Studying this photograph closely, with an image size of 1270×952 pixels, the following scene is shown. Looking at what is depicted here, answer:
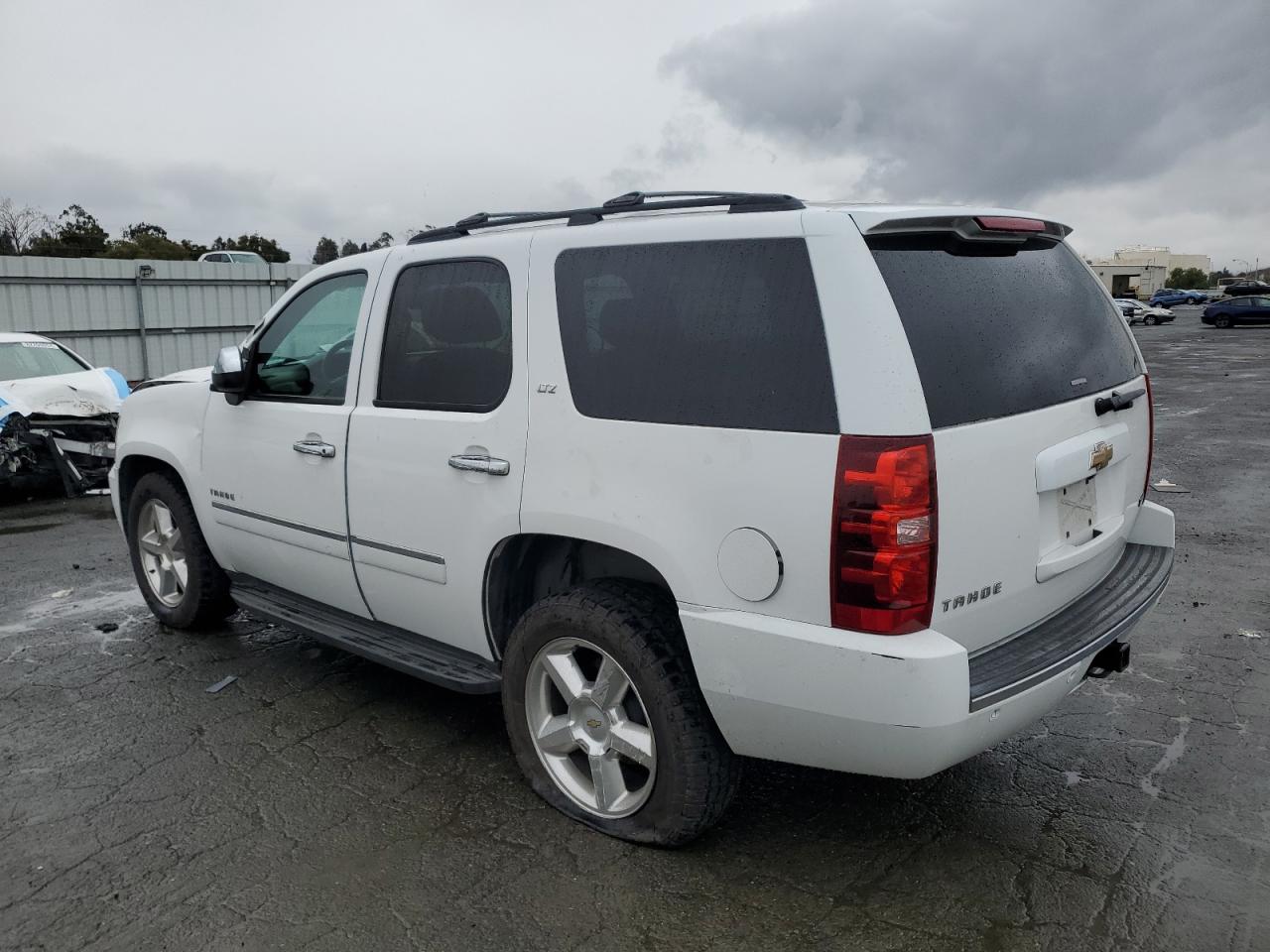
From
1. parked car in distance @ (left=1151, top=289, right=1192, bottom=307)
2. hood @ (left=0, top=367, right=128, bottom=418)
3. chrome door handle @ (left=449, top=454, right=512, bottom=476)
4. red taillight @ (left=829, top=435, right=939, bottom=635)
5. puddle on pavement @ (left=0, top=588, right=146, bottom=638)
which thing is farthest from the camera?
parked car in distance @ (left=1151, top=289, right=1192, bottom=307)

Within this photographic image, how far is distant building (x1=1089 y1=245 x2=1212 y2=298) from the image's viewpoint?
107750 mm

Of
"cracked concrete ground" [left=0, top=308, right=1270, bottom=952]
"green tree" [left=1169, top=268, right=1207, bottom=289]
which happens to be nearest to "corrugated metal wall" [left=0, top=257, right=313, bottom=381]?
"cracked concrete ground" [left=0, top=308, right=1270, bottom=952]

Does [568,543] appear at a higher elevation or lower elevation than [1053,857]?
higher

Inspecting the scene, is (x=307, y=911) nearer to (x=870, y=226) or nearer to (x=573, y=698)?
(x=573, y=698)

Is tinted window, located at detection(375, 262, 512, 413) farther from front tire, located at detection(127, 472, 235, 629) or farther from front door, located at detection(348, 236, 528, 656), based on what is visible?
front tire, located at detection(127, 472, 235, 629)

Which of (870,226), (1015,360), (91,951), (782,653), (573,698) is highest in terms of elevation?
(870,226)

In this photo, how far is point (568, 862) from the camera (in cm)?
316

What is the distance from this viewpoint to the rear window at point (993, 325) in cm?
274

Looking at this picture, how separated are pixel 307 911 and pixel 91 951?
560 millimetres

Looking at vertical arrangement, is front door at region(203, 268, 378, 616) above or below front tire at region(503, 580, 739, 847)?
above

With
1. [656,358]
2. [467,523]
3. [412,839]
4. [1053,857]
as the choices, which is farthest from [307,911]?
[1053,857]

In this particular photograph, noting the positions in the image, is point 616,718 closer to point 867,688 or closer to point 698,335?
point 867,688

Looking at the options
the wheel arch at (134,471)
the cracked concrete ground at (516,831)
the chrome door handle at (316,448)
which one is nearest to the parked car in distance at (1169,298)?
the cracked concrete ground at (516,831)

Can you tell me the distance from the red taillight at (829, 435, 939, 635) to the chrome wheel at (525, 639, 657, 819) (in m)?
0.81
